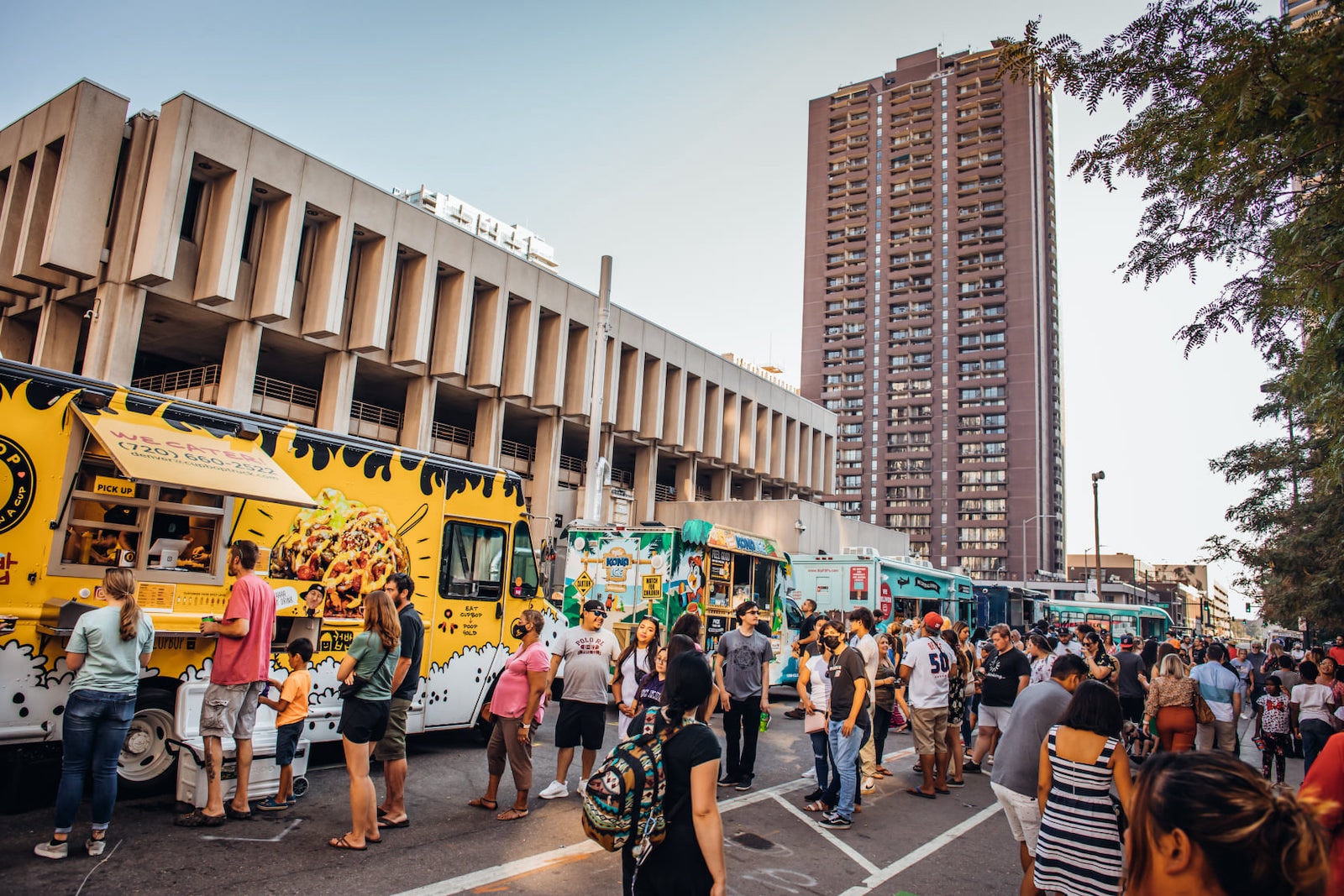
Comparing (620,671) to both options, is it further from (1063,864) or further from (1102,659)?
(1102,659)

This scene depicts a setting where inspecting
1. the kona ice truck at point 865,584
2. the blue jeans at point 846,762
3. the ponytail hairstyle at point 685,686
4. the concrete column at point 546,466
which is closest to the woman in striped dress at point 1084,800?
the ponytail hairstyle at point 685,686

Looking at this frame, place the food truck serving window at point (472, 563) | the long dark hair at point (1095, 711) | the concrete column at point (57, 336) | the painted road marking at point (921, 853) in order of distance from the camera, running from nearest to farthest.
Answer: the long dark hair at point (1095, 711) → the painted road marking at point (921, 853) → the food truck serving window at point (472, 563) → the concrete column at point (57, 336)

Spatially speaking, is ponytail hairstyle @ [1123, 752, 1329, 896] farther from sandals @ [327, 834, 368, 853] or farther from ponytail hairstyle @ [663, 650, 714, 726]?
sandals @ [327, 834, 368, 853]

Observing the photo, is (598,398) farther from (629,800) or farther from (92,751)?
(629,800)

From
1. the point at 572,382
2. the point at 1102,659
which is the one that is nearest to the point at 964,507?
the point at 572,382

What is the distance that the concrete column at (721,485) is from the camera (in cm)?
4834

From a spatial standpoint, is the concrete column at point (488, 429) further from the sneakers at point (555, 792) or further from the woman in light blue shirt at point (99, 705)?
the woman in light blue shirt at point (99, 705)

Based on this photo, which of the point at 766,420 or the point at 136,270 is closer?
the point at 136,270

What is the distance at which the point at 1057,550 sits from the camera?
112125mm

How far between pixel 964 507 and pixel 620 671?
109913 mm

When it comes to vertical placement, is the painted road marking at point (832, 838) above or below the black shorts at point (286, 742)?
below

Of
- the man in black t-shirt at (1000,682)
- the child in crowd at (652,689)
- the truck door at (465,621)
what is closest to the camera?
the child in crowd at (652,689)

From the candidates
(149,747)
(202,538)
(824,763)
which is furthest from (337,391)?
(824,763)

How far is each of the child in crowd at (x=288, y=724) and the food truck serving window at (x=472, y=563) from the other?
8.53 feet
